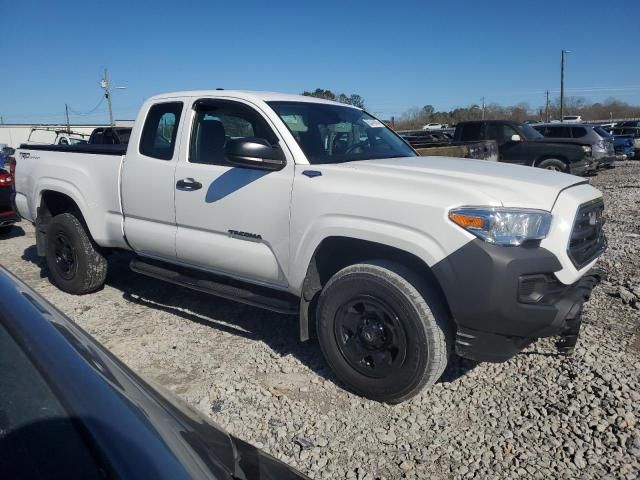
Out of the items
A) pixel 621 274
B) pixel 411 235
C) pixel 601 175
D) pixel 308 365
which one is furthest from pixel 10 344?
pixel 601 175

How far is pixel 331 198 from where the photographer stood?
3385mm

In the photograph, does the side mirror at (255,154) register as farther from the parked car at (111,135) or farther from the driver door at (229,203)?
the parked car at (111,135)

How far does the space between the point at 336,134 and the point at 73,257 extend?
3094 millimetres

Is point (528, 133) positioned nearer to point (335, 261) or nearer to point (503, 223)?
point (335, 261)

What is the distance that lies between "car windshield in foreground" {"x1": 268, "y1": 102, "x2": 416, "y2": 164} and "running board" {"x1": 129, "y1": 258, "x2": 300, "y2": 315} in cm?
106

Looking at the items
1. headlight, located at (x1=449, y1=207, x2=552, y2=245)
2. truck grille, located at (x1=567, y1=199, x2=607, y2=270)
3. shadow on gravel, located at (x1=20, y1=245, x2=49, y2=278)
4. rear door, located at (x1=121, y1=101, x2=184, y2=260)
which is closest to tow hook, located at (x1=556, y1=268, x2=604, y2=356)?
truck grille, located at (x1=567, y1=199, x2=607, y2=270)

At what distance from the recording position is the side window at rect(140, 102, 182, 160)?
4473mm

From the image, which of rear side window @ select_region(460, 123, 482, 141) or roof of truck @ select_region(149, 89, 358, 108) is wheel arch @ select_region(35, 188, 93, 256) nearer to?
roof of truck @ select_region(149, 89, 358, 108)

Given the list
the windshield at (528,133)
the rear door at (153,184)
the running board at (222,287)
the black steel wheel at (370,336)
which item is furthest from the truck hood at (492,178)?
the windshield at (528,133)

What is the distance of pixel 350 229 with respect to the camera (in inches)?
130

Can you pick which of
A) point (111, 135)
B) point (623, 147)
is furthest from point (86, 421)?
point (623, 147)

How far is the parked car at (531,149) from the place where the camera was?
15.1 m

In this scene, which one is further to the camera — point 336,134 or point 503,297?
point 336,134

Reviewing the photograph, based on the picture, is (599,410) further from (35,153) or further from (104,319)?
(35,153)
